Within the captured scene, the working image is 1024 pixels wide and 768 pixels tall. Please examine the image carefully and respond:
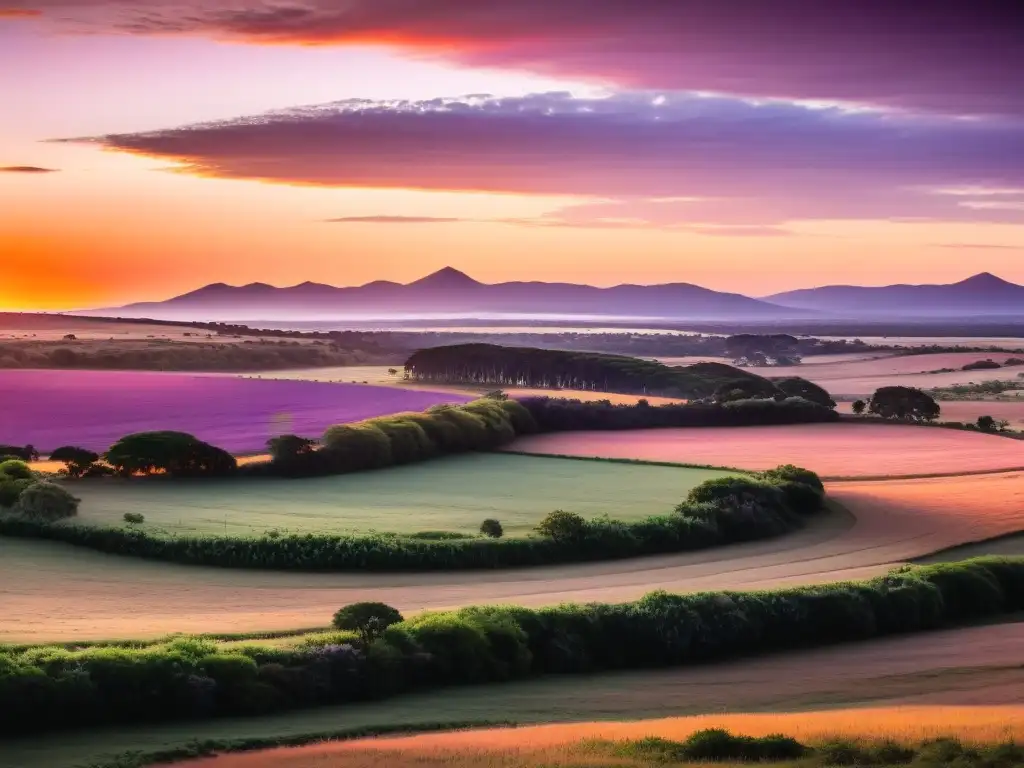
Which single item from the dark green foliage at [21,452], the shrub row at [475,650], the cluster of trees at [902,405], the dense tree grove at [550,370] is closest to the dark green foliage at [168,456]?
the dark green foliage at [21,452]

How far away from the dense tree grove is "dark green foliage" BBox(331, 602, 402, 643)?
8129 centimetres

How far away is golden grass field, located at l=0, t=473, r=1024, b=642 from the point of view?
3262cm

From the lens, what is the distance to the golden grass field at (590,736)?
72.0 ft

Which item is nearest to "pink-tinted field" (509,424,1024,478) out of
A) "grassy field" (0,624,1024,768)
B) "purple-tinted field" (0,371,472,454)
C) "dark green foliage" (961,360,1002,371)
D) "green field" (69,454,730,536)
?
"green field" (69,454,730,536)

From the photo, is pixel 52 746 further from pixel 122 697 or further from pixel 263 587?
pixel 263 587

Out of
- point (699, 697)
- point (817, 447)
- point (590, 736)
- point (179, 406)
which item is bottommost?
point (699, 697)

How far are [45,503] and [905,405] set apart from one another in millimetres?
64514

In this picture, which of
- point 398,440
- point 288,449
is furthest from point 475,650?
point 398,440

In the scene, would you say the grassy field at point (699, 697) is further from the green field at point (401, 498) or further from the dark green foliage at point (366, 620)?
the green field at point (401, 498)

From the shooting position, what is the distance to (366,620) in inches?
1149

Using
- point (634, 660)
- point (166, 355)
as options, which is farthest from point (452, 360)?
point (634, 660)

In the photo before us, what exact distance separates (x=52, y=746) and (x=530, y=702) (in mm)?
9075

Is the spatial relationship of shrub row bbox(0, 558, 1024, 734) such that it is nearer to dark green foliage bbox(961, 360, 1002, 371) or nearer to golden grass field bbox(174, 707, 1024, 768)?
golden grass field bbox(174, 707, 1024, 768)

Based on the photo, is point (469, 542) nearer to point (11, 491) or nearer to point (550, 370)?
point (11, 491)
